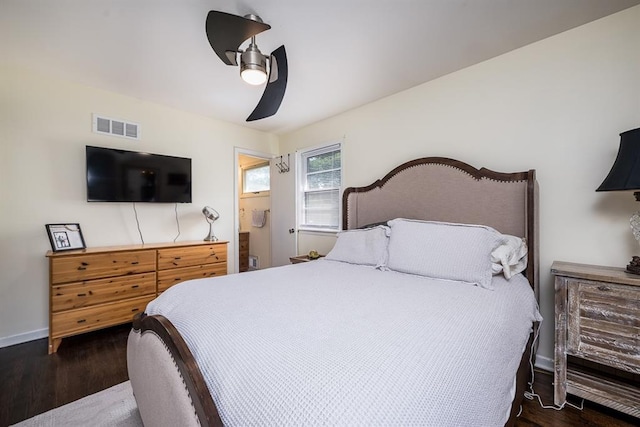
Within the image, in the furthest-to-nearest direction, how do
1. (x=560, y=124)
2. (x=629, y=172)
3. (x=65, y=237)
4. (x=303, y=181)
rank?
(x=303, y=181)
(x=65, y=237)
(x=560, y=124)
(x=629, y=172)

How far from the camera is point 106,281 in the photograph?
2492 mm

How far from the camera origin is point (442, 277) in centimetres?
176

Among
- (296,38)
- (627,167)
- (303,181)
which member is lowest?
(627,167)

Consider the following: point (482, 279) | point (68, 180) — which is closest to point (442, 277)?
point (482, 279)

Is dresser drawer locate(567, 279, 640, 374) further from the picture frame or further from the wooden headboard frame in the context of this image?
the picture frame

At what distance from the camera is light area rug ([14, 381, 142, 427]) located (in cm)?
149

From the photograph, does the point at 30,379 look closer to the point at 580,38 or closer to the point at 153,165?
the point at 153,165

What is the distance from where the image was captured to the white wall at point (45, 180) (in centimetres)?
238

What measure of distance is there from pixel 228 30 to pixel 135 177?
7.31 feet

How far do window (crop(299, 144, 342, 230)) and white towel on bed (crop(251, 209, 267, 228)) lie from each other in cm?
116

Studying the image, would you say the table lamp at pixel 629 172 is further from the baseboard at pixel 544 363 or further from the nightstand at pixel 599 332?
the baseboard at pixel 544 363

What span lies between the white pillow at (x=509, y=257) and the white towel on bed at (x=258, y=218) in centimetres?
382

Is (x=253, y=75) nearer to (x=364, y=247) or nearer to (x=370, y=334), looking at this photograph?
(x=364, y=247)

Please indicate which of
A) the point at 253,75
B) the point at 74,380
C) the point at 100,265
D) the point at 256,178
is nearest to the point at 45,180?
the point at 100,265
